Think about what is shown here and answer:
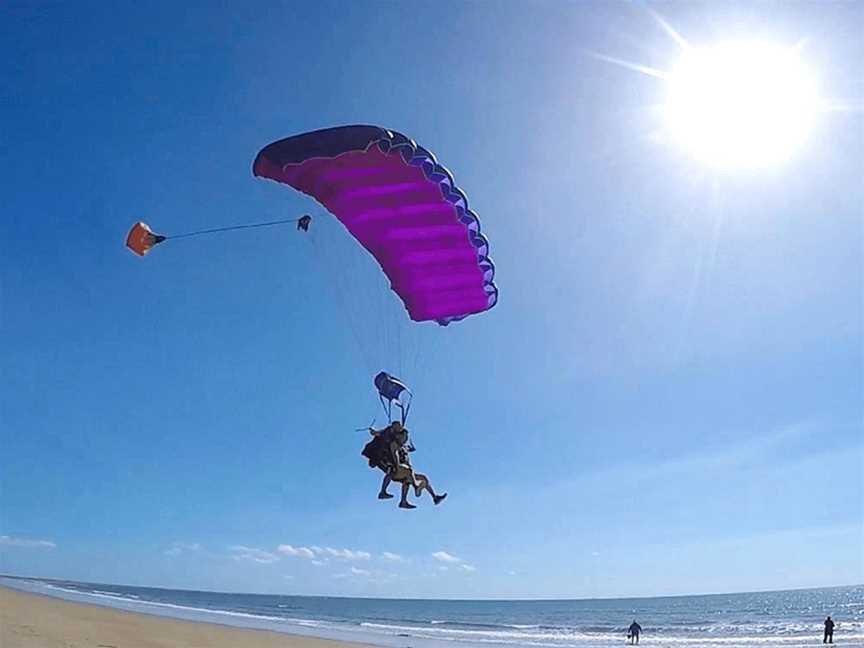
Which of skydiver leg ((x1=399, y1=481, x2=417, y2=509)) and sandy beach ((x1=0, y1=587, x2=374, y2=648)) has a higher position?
skydiver leg ((x1=399, y1=481, x2=417, y2=509))

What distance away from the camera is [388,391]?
9.82m

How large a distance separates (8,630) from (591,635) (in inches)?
1097

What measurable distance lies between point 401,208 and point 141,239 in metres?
3.15

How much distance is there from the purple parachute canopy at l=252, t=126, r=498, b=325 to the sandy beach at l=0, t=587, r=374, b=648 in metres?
9.95

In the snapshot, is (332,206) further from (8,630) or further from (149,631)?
(149,631)

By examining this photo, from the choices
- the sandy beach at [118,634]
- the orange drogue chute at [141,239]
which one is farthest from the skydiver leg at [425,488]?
the sandy beach at [118,634]

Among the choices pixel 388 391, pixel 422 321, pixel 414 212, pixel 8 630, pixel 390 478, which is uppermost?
pixel 414 212

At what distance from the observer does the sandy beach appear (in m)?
15.6

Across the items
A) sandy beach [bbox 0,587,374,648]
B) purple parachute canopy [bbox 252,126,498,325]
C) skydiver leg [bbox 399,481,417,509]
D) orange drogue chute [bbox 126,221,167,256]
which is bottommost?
sandy beach [bbox 0,587,374,648]

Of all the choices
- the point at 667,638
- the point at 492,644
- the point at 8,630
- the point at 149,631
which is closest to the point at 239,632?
the point at 149,631

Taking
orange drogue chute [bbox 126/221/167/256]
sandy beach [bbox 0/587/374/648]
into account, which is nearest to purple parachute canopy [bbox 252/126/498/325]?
orange drogue chute [bbox 126/221/167/256]

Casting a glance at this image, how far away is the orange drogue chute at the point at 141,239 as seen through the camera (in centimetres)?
848

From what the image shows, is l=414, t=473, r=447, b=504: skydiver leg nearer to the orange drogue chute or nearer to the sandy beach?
the orange drogue chute

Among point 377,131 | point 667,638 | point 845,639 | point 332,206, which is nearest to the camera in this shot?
point 377,131
